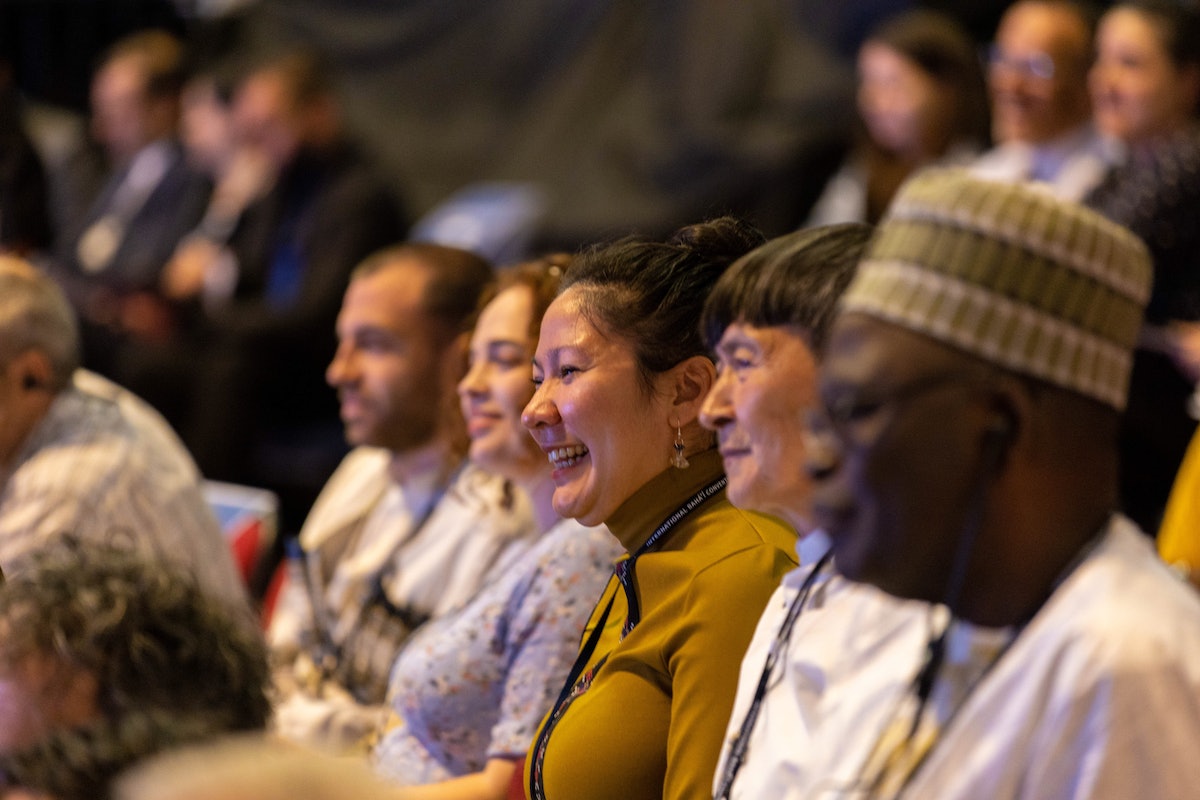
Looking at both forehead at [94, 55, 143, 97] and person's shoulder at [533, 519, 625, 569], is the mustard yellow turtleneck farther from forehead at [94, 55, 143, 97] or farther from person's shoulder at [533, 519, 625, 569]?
forehead at [94, 55, 143, 97]

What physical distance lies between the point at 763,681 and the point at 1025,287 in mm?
608

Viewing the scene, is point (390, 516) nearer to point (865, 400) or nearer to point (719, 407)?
point (719, 407)

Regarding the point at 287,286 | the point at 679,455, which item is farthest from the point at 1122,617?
the point at 287,286

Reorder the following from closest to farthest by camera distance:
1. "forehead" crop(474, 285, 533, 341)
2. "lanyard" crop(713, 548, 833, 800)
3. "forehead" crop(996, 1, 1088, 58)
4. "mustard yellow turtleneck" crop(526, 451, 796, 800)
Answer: "lanyard" crop(713, 548, 833, 800) < "mustard yellow turtleneck" crop(526, 451, 796, 800) < "forehead" crop(474, 285, 533, 341) < "forehead" crop(996, 1, 1088, 58)

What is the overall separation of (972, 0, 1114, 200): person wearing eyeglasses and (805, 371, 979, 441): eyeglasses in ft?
10.1

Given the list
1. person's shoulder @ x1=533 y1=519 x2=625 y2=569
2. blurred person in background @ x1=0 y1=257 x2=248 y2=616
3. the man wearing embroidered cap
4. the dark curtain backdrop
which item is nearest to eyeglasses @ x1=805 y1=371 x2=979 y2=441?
the man wearing embroidered cap

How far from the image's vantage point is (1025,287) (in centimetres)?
145

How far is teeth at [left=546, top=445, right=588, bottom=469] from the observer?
2.22 m

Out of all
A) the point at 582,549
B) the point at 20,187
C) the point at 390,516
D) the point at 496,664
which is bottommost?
the point at 20,187

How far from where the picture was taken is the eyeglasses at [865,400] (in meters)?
1.45

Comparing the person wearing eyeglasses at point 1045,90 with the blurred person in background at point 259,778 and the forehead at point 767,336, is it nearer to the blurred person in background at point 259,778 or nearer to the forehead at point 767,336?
the forehead at point 767,336

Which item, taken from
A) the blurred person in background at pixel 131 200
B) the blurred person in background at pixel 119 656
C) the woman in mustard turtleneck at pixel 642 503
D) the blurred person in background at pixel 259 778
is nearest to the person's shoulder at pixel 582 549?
the woman in mustard turtleneck at pixel 642 503

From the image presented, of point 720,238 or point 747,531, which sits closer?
point 747,531

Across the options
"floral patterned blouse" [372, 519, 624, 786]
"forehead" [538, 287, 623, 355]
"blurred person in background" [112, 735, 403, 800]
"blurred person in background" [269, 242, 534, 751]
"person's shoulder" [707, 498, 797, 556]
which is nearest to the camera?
"blurred person in background" [112, 735, 403, 800]
